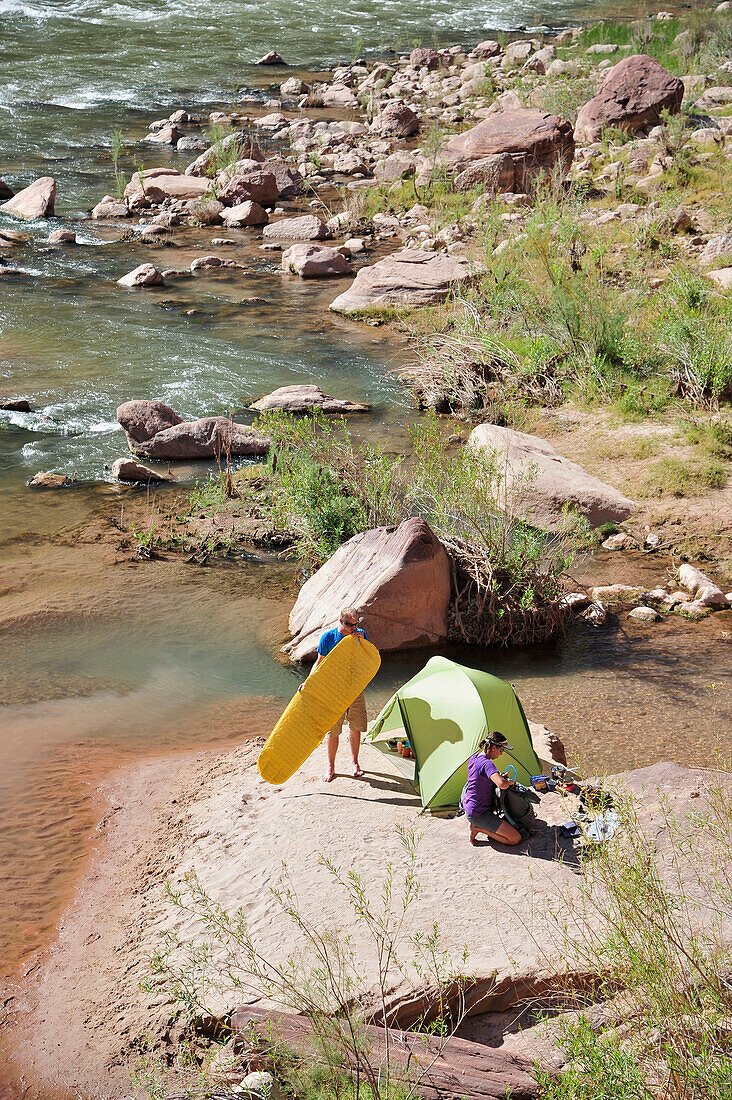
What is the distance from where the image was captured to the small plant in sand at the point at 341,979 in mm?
4137

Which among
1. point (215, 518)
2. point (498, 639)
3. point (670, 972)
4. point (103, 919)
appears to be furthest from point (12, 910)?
point (215, 518)

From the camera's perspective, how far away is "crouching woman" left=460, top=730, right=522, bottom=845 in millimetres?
6094

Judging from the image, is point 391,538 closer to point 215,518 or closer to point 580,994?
point 215,518

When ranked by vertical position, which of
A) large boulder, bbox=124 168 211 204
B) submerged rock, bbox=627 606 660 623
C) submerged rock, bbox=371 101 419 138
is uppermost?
submerged rock, bbox=371 101 419 138

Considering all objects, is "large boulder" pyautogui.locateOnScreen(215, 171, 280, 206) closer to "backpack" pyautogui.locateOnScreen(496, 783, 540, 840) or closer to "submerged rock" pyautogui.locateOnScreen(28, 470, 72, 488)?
"submerged rock" pyautogui.locateOnScreen(28, 470, 72, 488)

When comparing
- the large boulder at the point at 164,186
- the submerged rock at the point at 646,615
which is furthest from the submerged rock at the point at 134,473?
the large boulder at the point at 164,186

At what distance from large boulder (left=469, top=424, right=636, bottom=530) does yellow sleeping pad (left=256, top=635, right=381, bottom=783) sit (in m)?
3.54

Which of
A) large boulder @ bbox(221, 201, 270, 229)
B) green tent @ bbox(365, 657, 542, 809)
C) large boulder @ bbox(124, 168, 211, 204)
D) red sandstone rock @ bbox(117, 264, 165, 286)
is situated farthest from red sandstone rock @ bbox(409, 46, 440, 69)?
green tent @ bbox(365, 657, 542, 809)

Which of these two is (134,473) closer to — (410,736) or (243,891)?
(410,736)

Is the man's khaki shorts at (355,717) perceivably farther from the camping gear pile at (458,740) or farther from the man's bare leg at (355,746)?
the camping gear pile at (458,740)

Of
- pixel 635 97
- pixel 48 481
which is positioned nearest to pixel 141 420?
pixel 48 481

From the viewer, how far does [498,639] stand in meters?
9.29

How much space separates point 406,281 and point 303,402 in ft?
14.6

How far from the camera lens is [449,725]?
284 inches
